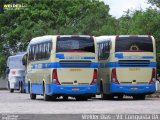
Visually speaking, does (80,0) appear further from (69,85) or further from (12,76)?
(69,85)

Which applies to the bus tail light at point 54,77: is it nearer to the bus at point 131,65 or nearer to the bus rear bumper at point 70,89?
the bus rear bumper at point 70,89

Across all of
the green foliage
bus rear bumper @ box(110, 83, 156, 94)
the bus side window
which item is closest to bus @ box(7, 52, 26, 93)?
the green foliage

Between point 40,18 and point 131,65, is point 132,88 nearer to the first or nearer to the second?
point 131,65

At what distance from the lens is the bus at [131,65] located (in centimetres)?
3731

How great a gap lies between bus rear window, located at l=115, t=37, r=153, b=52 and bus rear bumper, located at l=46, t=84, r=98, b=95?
2.53 m

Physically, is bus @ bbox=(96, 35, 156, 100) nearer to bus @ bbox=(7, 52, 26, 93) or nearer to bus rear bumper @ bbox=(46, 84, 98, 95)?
bus rear bumper @ bbox=(46, 84, 98, 95)

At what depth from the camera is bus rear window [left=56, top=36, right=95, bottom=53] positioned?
36.1m

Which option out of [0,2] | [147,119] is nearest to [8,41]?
[0,2]

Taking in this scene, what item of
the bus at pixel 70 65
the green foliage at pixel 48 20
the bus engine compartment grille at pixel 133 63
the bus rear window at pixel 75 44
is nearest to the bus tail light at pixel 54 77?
the bus at pixel 70 65

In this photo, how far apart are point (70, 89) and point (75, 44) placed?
222 cm

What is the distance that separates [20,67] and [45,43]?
23721 mm

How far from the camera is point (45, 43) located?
37.3m

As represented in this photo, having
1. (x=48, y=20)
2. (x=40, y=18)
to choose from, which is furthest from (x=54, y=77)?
(x=40, y=18)

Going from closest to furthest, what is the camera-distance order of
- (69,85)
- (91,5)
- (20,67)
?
(69,85) < (20,67) < (91,5)
